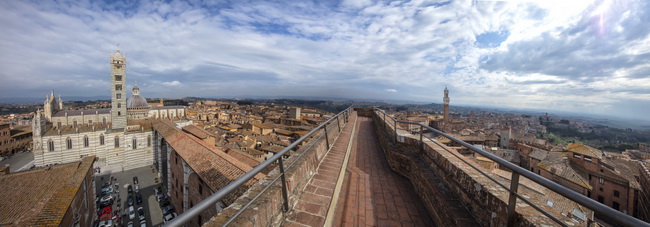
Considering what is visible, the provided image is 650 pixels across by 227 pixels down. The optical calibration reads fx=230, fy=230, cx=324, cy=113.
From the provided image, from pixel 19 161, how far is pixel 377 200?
58.4 metres

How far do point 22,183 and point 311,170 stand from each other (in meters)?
19.5

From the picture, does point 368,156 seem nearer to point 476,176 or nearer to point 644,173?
point 476,176

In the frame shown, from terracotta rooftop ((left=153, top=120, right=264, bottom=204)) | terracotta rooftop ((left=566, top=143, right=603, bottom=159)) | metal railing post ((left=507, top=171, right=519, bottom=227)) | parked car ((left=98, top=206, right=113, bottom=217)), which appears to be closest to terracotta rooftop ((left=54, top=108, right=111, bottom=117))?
parked car ((left=98, top=206, right=113, bottom=217))

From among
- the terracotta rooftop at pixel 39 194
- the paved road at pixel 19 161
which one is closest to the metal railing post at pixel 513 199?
the terracotta rooftop at pixel 39 194

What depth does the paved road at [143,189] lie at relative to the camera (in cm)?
1931

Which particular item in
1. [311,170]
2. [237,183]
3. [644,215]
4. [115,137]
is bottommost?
[644,215]

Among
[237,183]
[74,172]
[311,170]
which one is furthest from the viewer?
[74,172]

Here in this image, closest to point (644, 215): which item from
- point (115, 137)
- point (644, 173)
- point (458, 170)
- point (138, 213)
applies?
point (644, 173)

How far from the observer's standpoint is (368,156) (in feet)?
24.9

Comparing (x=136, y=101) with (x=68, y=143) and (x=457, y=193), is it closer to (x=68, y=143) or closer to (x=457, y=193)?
(x=68, y=143)

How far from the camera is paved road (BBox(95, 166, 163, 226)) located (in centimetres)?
1931

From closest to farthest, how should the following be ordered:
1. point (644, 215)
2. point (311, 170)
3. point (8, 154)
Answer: point (311, 170) → point (644, 215) → point (8, 154)

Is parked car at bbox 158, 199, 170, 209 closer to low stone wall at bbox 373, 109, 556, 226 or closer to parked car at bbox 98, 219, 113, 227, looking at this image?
parked car at bbox 98, 219, 113, 227

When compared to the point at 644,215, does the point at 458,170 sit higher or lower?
higher
